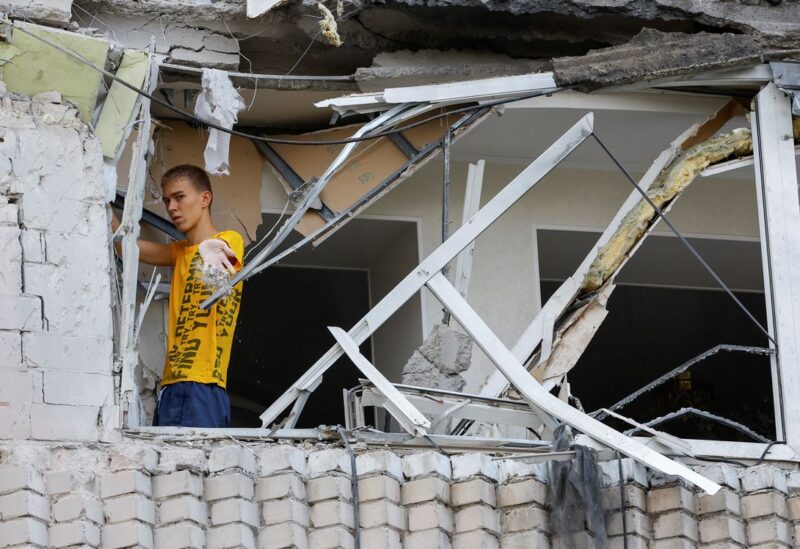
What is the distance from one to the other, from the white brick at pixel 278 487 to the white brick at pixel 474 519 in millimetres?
806

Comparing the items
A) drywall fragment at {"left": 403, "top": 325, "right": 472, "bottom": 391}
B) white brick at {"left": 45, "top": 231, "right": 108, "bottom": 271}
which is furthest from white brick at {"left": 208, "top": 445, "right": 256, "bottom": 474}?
drywall fragment at {"left": 403, "top": 325, "right": 472, "bottom": 391}

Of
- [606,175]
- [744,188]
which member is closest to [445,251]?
[606,175]

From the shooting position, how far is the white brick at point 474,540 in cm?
943

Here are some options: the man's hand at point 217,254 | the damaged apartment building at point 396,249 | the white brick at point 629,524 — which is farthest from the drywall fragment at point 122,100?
the white brick at point 629,524

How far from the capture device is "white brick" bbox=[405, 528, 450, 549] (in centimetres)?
934

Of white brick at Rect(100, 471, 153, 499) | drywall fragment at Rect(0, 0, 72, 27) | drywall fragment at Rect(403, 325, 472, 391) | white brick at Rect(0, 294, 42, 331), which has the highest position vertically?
drywall fragment at Rect(0, 0, 72, 27)

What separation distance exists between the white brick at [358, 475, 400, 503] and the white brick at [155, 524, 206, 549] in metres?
0.88

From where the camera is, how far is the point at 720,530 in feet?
32.3

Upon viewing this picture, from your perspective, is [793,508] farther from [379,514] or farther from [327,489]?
[327,489]

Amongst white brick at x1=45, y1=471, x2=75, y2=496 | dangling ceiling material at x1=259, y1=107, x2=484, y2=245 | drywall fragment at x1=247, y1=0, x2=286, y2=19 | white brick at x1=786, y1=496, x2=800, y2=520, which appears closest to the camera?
white brick at x1=45, y1=471, x2=75, y2=496

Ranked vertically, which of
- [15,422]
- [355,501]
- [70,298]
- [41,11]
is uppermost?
[41,11]

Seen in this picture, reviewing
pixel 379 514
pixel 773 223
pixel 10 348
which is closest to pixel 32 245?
pixel 10 348

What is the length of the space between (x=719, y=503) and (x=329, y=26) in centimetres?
334

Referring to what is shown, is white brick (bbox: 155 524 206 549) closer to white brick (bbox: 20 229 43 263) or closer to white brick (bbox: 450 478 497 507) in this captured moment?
white brick (bbox: 450 478 497 507)
